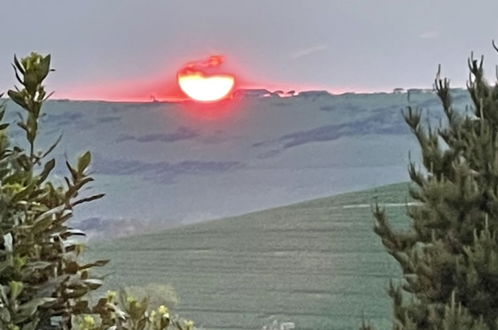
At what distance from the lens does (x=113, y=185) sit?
1.49 m

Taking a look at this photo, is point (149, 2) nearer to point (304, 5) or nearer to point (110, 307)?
point (304, 5)

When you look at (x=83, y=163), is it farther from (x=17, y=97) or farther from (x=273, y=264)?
(x=273, y=264)

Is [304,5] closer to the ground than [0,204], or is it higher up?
higher up

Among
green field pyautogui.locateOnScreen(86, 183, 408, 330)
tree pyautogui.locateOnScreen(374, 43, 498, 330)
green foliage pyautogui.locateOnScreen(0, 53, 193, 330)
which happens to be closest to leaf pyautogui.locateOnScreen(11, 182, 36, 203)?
green foliage pyautogui.locateOnScreen(0, 53, 193, 330)

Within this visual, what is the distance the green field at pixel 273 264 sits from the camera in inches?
56.4

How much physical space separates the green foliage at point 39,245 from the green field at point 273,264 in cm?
71

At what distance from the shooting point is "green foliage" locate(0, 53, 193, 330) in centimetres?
61

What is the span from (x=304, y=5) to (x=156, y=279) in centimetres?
57

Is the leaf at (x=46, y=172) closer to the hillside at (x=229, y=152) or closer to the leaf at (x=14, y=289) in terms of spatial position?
the leaf at (x=14, y=289)

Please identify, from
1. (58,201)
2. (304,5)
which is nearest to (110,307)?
(58,201)

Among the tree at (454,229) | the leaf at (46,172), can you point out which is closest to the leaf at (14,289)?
the leaf at (46,172)

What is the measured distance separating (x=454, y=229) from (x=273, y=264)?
594mm

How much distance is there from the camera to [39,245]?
2.12ft

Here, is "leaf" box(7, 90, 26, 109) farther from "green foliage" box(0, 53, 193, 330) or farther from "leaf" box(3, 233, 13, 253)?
"leaf" box(3, 233, 13, 253)
